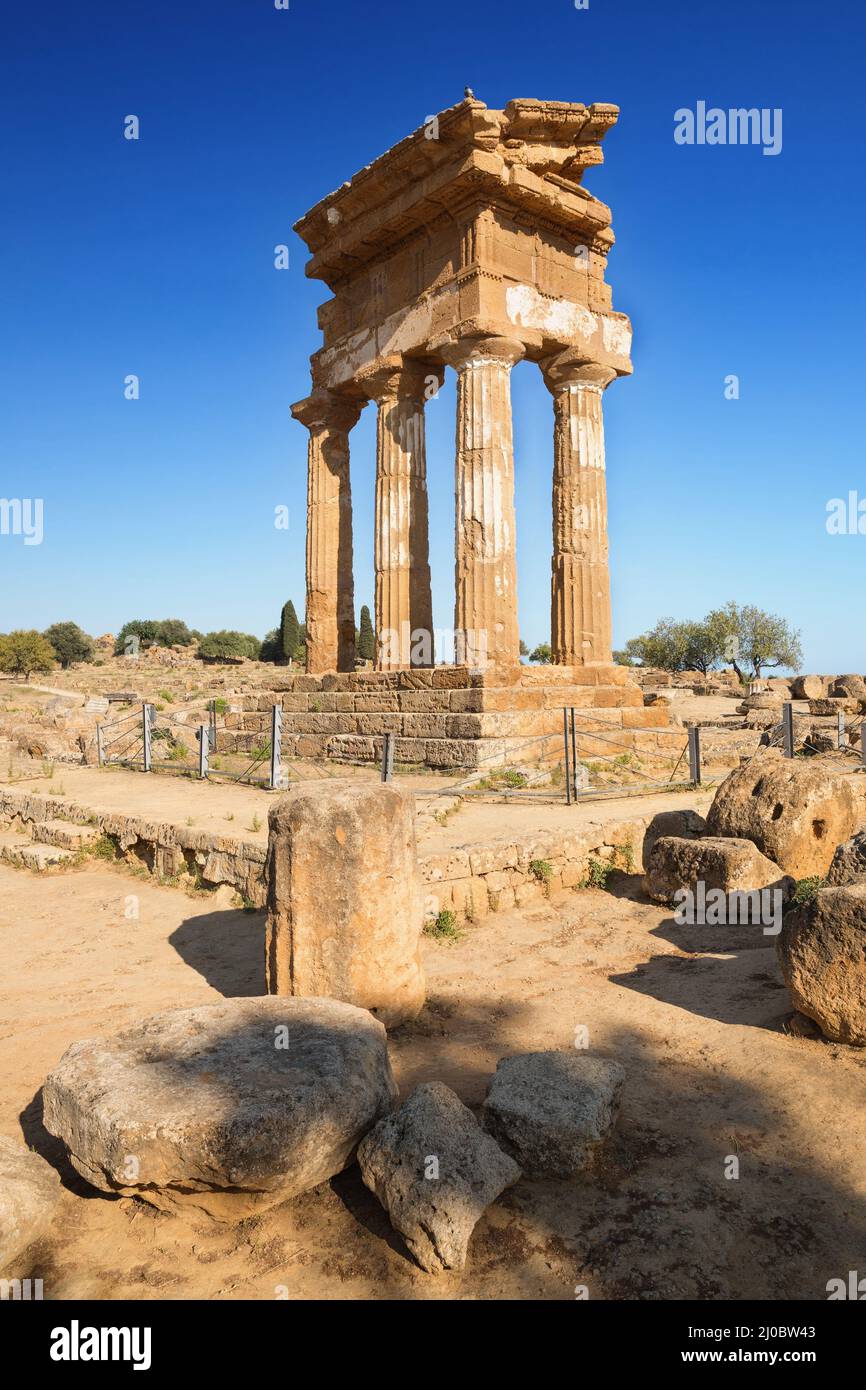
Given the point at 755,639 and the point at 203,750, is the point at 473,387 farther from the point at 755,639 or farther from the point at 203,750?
the point at 755,639

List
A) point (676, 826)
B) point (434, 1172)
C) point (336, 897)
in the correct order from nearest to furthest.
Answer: point (434, 1172)
point (336, 897)
point (676, 826)

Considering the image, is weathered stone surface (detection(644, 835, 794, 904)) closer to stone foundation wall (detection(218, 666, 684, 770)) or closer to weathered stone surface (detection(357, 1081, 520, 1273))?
stone foundation wall (detection(218, 666, 684, 770))

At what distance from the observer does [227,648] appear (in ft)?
182

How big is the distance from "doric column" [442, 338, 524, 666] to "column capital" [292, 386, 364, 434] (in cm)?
376

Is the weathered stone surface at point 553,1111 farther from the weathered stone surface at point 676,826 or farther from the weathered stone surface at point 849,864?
the weathered stone surface at point 676,826

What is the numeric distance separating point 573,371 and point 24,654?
39.5 metres

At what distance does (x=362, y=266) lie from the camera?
565 inches

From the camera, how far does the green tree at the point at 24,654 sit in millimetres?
43188

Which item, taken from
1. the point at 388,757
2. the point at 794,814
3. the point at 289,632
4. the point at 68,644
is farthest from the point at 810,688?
the point at 68,644

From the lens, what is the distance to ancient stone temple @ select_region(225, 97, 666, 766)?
1157cm

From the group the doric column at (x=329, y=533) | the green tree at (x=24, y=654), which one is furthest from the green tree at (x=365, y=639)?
the doric column at (x=329, y=533)

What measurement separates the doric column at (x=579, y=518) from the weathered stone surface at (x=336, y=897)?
946cm

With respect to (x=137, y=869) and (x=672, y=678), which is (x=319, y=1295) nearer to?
(x=137, y=869)

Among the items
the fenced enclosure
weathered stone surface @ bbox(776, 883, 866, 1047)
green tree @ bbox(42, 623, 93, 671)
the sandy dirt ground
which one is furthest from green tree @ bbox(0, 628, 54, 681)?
weathered stone surface @ bbox(776, 883, 866, 1047)
